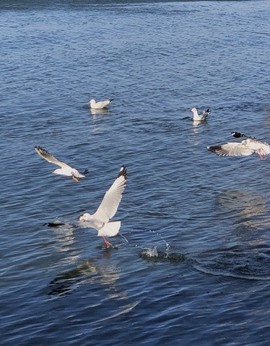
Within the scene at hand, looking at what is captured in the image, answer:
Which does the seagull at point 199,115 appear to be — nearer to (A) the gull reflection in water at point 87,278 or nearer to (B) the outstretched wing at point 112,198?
(B) the outstretched wing at point 112,198

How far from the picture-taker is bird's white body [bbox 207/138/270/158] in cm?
2058

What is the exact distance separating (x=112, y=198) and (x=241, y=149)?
19.0 ft

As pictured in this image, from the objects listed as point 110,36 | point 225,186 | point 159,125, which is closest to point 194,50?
point 110,36

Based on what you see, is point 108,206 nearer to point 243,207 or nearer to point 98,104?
point 243,207

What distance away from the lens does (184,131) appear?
2556 cm

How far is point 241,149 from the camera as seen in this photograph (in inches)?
815

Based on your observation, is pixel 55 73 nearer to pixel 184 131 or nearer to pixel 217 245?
pixel 184 131

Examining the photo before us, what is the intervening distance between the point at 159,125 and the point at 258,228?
32.1 feet

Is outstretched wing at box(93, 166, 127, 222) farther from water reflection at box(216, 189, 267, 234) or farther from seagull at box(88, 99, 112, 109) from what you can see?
seagull at box(88, 99, 112, 109)

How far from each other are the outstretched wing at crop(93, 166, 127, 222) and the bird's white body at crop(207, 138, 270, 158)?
5.26m

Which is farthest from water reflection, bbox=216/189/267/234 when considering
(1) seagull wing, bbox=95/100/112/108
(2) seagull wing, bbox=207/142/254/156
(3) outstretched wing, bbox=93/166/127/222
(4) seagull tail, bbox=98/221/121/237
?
(1) seagull wing, bbox=95/100/112/108

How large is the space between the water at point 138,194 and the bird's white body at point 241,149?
22.0 inches

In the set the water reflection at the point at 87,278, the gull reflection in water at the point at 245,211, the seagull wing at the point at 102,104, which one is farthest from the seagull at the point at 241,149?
the seagull wing at the point at 102,104

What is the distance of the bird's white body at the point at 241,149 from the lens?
2058 cm
